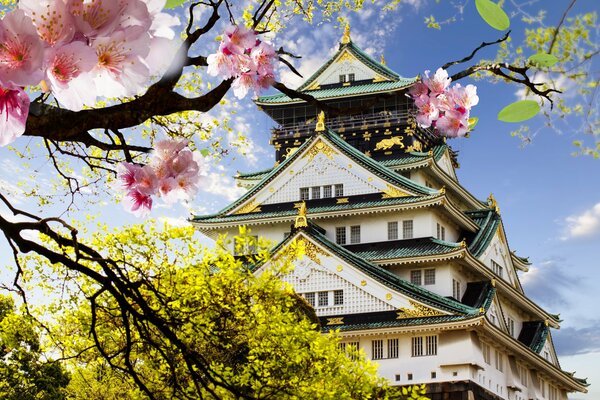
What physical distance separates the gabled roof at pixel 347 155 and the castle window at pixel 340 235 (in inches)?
126

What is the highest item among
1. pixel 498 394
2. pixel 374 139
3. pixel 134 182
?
pixel 374 139

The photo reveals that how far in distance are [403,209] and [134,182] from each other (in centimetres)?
3395

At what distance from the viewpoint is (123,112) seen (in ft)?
16.8

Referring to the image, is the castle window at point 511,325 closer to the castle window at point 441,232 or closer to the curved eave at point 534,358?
the curved eave at point 534,358

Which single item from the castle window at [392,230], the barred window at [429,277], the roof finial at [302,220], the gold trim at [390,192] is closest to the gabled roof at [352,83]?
the gold trim at [390,192]


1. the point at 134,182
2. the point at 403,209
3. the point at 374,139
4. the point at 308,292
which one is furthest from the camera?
the point at 374,139

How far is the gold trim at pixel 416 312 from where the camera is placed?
3284cm

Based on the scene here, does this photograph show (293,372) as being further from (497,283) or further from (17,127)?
(497,283)

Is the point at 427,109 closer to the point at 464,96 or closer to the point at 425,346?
the point at 464,96

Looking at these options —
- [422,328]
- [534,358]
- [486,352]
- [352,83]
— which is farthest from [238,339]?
[352,83]

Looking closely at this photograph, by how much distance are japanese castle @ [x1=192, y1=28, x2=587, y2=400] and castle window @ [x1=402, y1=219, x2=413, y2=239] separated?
0.07 m

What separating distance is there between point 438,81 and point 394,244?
33.4 metres

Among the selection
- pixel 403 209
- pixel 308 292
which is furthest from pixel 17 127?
pixel 403 209

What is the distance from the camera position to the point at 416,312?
33156 millimetres
